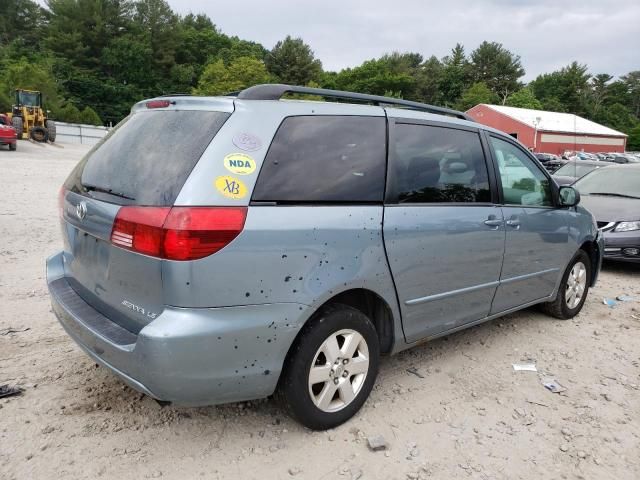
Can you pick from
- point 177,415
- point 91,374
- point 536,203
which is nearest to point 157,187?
point 177,415

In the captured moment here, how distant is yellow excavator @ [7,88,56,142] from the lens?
1154 inches

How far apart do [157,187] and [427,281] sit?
5.50ft

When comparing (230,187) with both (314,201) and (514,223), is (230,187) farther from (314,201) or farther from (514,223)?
(514,223)

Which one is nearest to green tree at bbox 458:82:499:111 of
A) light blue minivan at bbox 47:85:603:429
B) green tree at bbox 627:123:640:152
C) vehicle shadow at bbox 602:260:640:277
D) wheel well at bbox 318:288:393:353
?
green tree at bbox 627:123:640:152

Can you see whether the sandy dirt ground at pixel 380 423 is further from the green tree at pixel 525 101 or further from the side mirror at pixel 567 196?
the green tree at pixel 525 101

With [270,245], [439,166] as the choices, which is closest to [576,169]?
[439,166]

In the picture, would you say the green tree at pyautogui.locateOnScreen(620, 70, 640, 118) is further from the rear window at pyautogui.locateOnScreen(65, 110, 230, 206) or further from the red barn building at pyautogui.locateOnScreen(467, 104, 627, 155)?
the rear window at pyautogui.locateOnScreen(65, 110, 230, 206)

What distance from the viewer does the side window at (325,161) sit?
96.0 inches

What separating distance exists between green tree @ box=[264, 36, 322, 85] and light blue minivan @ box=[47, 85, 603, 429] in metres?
77.3

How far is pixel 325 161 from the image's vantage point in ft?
8.68

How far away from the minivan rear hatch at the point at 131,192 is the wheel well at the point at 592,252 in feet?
13.0

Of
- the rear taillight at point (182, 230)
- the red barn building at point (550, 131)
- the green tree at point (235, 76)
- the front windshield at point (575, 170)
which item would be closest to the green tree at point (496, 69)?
the red barn building at point (550, 131)

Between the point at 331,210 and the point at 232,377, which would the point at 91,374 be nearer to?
the point at 232,377

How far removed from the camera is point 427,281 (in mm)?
3059
